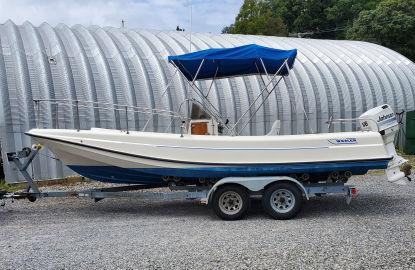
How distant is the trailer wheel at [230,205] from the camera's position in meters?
7.54

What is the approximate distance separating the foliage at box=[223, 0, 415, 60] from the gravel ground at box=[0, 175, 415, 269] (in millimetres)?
27962

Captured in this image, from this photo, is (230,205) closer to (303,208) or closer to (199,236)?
(199,236)

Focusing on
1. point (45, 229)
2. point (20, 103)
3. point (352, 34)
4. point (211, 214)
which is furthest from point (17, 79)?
point (352, 34)

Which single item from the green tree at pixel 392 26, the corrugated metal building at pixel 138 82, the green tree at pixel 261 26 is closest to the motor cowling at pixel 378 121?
the corrugated metal building at pixel 138 82

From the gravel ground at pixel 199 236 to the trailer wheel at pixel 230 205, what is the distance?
19cm

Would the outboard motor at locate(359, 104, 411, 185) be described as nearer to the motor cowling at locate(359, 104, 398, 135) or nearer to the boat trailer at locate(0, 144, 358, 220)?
the motor cowling at locate(359, 104, 398, 135)

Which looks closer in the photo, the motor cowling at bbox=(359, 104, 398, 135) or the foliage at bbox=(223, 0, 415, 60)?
the motor cowling at bbox=(359, 104, 398, 135)

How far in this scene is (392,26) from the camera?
110 feet

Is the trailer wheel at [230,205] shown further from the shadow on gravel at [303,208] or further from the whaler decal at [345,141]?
the whaler decal at [345,141]

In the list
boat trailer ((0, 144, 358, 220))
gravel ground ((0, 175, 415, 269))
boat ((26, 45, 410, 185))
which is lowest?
gravel ground ((0, 175, 415, 269))

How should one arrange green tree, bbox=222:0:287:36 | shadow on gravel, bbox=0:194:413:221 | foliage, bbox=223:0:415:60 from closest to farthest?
shadow on gravel, bbox=0:194:413:221, foliage, bbox=223:0:415:60, green tree, bbox=222:0:287:36

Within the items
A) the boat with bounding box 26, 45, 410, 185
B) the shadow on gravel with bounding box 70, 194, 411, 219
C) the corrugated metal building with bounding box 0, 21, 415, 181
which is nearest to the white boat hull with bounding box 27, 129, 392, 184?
the boat with bounding box 26, 45, 410, 185

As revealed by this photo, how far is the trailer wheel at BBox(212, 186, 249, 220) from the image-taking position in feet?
24.7

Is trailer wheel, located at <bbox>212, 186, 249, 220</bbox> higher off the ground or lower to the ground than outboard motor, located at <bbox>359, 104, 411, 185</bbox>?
lower
